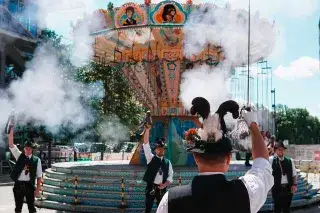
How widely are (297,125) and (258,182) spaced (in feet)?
237

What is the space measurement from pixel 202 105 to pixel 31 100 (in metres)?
14.1

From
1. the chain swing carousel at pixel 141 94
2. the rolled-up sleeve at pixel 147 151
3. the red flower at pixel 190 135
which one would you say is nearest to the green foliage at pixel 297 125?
the chain swing carousel at pixel 141 94

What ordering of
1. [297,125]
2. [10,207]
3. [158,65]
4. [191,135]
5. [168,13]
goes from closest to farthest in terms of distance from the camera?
[191,135], [10,207], [168,13], [158,65], [297,125]

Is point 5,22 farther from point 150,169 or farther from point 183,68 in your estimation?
point 150,169

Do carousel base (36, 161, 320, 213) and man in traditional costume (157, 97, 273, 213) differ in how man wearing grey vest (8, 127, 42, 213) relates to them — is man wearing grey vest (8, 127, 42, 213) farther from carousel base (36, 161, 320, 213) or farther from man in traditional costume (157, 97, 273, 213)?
man in traditional costume (157, 97, 273, 213)

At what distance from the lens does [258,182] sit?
268 cm

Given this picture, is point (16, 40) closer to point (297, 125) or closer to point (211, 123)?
point (211, 123)

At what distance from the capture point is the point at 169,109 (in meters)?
17.1

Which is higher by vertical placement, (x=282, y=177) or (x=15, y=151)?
(x=15, y=151)

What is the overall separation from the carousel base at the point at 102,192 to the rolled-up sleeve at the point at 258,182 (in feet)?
31.4

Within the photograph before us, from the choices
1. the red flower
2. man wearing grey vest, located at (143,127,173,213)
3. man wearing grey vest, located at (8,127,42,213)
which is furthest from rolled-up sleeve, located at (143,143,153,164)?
the red flower

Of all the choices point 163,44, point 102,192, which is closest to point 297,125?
point 163,44

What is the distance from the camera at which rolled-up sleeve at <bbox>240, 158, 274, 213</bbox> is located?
2.66 m

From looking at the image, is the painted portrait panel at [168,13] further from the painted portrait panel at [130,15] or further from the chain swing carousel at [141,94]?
the painted portrait panel at [130,15]
